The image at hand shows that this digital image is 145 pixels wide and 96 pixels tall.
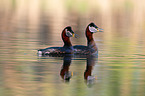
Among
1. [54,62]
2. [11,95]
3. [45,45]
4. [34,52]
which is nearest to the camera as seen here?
[11,95]

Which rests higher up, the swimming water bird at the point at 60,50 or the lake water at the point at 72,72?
the swimming water bird at the point at 60,50

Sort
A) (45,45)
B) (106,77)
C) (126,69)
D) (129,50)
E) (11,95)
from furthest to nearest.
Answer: (45,45)
(129,50)
(126,69)
(106,77)
(11,95)

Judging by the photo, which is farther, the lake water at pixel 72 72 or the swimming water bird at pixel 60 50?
the swimming water bird at pixel 60 50

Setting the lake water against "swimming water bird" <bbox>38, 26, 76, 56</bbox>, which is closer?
the lake water

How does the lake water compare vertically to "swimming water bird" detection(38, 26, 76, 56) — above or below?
below

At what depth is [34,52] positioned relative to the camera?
15164mm

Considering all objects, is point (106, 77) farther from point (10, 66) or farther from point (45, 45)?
point (45, 45)

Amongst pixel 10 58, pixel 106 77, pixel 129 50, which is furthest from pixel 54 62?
pixel 129 50

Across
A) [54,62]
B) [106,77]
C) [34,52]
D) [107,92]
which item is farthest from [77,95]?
[34,52]

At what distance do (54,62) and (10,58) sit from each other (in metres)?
1.34

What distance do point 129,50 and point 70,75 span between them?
574cm

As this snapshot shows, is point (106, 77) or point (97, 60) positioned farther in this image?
point (97, 60)

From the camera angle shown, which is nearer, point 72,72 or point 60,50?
point 72,72

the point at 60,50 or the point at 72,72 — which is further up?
the point at 60,50
